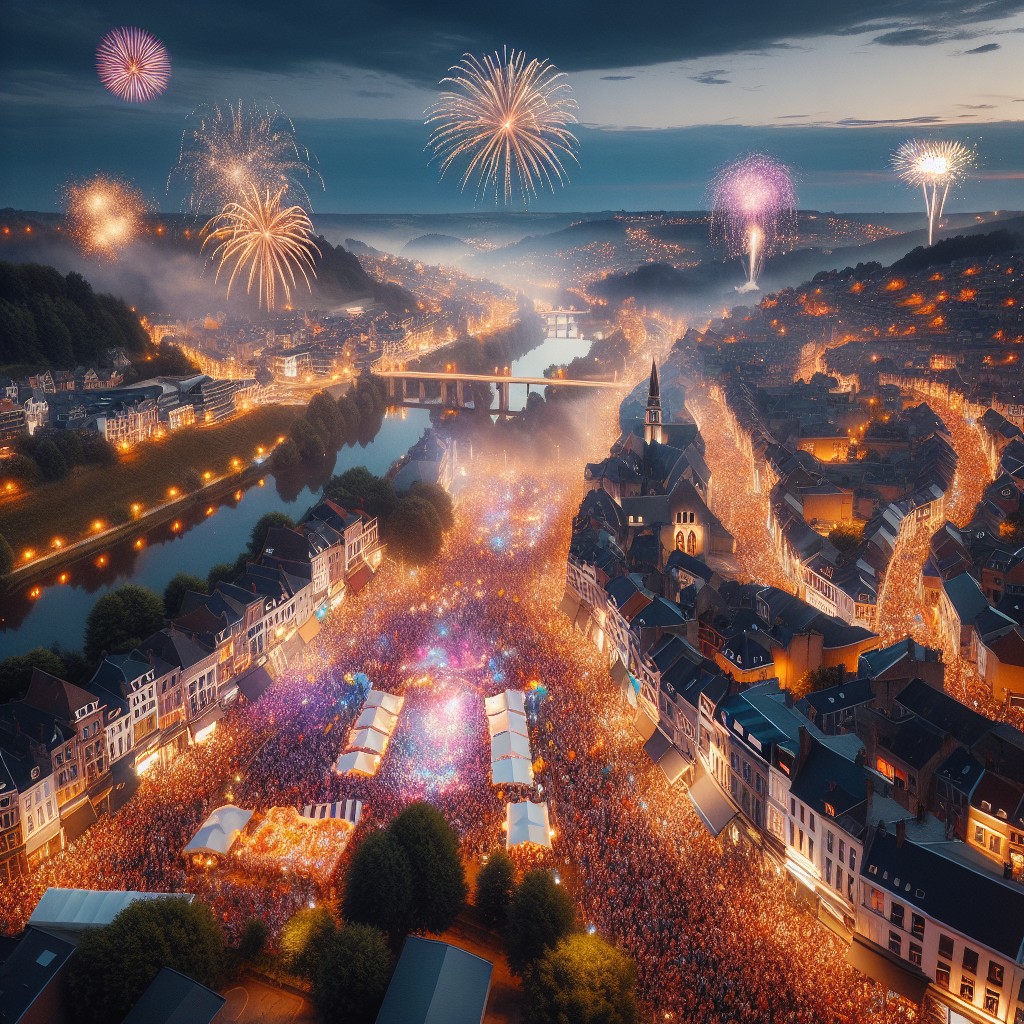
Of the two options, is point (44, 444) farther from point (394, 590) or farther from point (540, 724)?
point (540, 724)

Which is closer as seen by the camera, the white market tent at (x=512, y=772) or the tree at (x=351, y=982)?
the tree at (x=351, y=982)

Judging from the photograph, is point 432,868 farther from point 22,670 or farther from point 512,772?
point 22,670

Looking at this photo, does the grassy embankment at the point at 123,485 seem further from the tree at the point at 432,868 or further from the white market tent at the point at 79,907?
the tree at the point at 432,868

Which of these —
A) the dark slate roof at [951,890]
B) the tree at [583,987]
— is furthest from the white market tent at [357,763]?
the dark slate roof at [951,890]

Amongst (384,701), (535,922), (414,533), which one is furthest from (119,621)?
(535,922)

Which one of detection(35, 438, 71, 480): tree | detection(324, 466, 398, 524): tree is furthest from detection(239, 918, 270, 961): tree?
detection(35, 438, 71, 480): tree

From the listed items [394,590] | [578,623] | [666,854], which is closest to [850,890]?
[666,854]

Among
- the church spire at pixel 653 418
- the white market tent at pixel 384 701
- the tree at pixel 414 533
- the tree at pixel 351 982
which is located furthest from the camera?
the church spire at pixel 653 418
